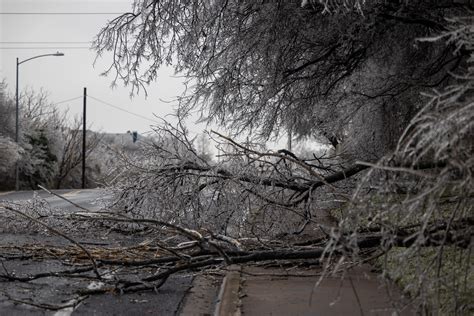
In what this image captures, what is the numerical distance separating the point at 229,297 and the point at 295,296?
2.44ft

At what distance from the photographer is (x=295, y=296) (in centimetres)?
719

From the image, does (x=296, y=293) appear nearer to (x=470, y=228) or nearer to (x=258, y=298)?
(x=258, y=298)

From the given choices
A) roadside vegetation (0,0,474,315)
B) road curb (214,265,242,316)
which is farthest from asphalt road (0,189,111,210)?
road curb (214,265,242,316)

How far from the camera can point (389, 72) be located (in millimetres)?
10219

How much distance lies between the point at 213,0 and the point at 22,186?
31.7m

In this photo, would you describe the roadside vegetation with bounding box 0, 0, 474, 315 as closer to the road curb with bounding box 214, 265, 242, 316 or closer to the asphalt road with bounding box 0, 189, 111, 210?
the road curb with bounding box 214, 265, 242, 316

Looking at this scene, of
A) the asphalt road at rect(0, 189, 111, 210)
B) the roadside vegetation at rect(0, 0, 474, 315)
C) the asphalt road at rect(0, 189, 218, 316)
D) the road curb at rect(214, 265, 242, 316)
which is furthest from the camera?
the asphalt road at rect(0, 189, 111, 210)

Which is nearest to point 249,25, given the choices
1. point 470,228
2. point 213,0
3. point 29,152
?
point 213,0

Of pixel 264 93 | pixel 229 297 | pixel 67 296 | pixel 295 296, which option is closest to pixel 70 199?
pixel 264 93

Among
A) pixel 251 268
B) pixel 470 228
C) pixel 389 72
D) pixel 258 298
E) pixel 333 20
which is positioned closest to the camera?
pixel 470 228

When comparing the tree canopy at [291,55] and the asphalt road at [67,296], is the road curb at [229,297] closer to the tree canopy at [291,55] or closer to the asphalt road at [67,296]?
the asphalt road at [67,296]

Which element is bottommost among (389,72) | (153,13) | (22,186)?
(22,186)

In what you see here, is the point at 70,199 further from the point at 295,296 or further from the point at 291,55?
the point at 295,296

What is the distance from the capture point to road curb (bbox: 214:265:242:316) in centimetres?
655
